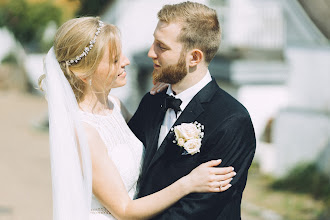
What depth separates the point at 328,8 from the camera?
2.54m

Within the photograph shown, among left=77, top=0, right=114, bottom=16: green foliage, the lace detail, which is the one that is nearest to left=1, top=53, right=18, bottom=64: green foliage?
left=77, top=0, right=114, bottom=16: green foliage

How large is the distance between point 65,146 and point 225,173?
0.94m

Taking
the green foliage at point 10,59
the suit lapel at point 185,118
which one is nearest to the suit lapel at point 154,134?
the suit lapel at point 185,118

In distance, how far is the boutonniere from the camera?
8.83ft

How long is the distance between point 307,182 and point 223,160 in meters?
5.89

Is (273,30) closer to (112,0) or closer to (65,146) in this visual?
(112,0)

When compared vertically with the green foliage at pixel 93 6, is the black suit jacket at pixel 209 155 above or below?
above

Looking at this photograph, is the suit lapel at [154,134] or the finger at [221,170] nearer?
the finger at [221,170]

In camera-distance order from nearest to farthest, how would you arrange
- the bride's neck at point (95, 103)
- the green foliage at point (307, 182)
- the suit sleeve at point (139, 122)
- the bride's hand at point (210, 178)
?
the bride's hand at point (210, 178), the bride's neck at point (95, 103), the suit sleeve at point (139, 122), the green foliage at point (307, 182)

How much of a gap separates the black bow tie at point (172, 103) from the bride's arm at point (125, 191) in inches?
16.9

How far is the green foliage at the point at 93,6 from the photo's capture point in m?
15.3

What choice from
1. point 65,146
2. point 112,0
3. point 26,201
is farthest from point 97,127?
point 112,0

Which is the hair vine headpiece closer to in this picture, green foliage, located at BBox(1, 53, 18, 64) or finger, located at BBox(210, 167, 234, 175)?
finger, located at BBox(210, 167, 234, 175)

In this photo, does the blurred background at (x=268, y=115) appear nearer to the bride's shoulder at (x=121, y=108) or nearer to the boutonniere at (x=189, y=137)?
the bride's shoulder at (x=121, y=108)
